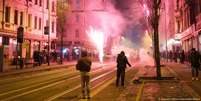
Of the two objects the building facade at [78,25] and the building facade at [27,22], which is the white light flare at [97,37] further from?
the building facade at [27,22]

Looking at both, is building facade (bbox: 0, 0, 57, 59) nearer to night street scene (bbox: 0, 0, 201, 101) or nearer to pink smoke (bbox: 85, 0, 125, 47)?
night street scene (bbox: 0, 0, 201, 101)

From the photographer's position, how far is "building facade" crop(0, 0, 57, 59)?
44781 mm

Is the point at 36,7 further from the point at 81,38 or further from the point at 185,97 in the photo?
the point at 185,97

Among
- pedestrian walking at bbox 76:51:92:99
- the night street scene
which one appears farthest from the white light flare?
pedestrian walking at bbox 76:51:92:99

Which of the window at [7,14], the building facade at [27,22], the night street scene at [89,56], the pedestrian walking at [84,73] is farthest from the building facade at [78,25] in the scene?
the pedestrian walking at [84,73]

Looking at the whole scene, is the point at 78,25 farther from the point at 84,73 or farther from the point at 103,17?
the point at 84,73

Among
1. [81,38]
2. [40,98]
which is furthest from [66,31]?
[40,98]

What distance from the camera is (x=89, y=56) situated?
15766 mm

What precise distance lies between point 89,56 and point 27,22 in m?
38.6

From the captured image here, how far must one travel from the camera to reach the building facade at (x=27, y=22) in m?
44.8

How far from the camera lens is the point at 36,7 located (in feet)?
187

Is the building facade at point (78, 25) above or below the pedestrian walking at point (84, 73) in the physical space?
above

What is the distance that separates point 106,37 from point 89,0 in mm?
15567

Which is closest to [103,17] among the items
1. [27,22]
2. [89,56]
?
[27,22]
